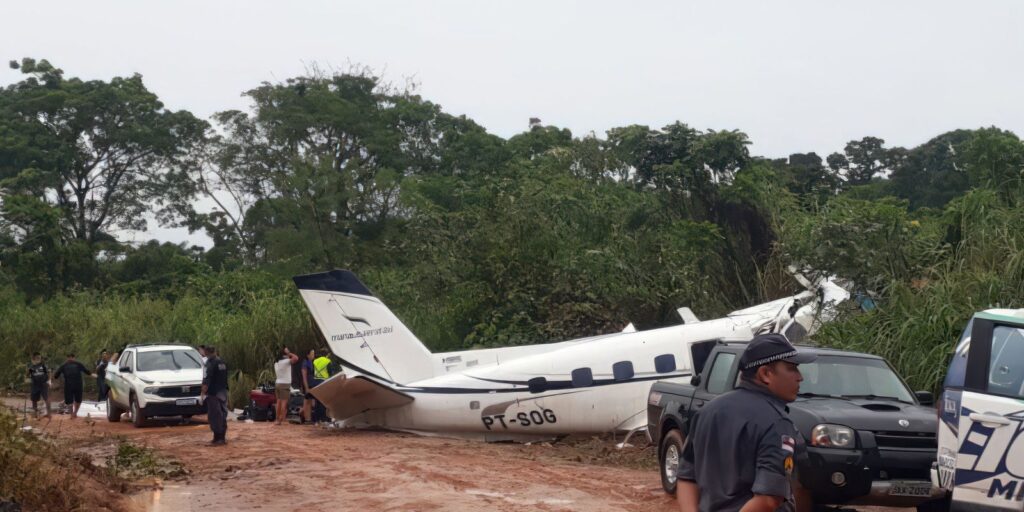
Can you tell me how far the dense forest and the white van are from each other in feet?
22.2

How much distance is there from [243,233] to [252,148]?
486cm

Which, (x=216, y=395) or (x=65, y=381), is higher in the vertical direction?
(x=65, y=381)

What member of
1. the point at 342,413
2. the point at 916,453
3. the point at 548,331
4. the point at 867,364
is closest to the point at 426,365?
the point at 342,413

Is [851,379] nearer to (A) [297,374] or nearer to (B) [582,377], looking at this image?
(B) [582,377]

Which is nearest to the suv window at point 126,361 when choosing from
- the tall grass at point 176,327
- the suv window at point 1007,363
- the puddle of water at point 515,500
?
the tall grass at point 176,327

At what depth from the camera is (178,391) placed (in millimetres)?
24734

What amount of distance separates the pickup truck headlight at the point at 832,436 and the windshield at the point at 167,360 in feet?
61.8

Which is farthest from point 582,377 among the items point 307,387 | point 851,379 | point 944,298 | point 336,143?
point 336,143

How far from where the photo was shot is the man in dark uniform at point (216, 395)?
19.2 metres

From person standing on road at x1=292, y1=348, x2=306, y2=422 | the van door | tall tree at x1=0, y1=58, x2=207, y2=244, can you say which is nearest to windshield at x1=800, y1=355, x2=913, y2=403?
the van door

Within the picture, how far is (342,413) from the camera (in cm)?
2003

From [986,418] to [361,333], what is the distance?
1394 cm

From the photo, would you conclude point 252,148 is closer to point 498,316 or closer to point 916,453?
point 498,316

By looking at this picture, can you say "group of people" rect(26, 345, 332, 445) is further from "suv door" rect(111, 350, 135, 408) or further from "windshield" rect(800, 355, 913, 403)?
"windshield" rect(800, 355, 913, 403)
